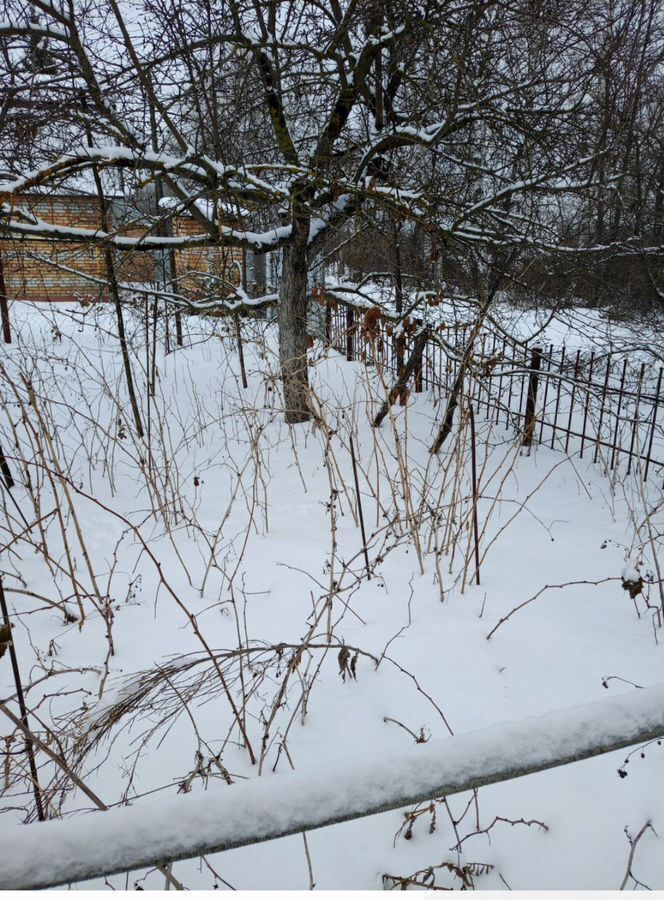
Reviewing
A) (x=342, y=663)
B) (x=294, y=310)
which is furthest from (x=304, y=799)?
(x=294, y=310)

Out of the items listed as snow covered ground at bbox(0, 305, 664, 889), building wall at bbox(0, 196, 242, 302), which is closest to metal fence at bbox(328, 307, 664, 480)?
snow covered ground at bbox(0, 305, 664, 889)

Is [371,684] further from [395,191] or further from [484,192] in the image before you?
[484,192]

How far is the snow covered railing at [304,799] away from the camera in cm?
62

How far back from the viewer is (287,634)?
225cm

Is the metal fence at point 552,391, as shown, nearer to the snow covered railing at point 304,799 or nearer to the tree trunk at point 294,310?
the tree trunk at point 294,310

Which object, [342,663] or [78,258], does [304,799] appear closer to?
[342,663]

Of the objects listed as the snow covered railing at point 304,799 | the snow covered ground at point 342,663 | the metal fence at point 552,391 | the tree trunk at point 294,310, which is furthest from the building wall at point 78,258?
the snow covered railing at point 304,799

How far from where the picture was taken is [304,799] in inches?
26.5

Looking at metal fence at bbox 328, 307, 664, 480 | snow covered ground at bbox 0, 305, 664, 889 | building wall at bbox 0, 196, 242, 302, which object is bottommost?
snow covered ground at bbox 0, 305, 664, 889

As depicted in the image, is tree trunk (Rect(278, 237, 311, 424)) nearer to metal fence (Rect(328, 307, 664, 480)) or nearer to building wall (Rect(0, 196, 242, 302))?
metal fence (Rect(328, 307, 664, 480))

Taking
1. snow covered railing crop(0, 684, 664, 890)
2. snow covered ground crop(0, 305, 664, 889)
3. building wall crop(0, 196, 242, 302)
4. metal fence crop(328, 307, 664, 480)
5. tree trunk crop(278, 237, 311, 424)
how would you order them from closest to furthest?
snow covered railing crop(0, 684, 664, 890)
snow covered ground crop(0, 305, 664, 889)
metal fence crop(328, 307, 664, 480)
building wall crop(0, 196, 242, 302)
tree trunk crop(278, 237, 311, 424)

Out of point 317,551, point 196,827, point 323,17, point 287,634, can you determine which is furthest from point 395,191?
point 196,827

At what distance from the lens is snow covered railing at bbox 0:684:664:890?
2.04 ft

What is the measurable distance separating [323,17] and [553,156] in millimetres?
2171
